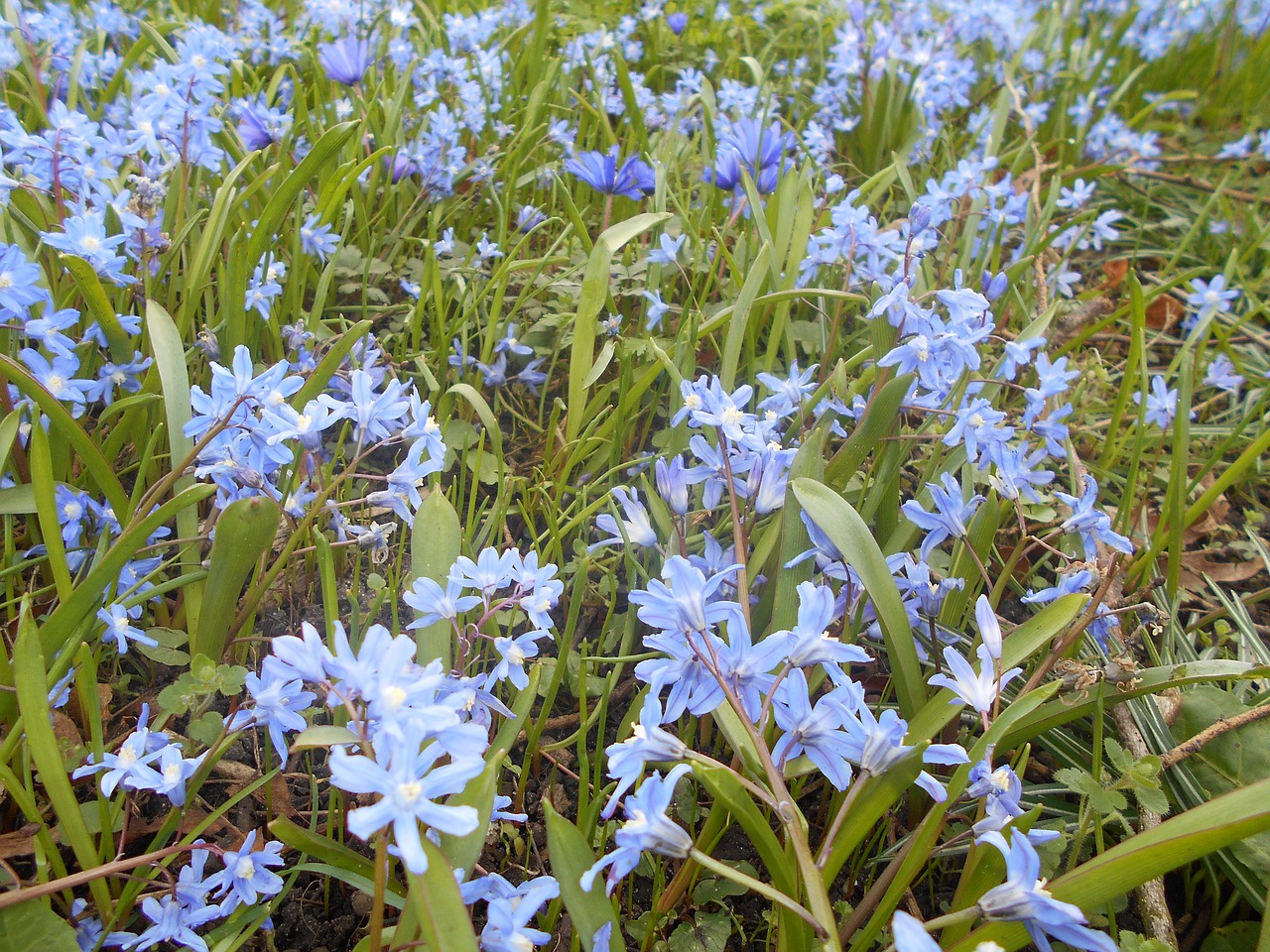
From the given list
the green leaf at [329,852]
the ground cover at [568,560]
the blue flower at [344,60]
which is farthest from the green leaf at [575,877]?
the blue flower at [344,60]

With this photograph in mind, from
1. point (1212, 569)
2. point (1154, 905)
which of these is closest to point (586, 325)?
point (1154, 905)

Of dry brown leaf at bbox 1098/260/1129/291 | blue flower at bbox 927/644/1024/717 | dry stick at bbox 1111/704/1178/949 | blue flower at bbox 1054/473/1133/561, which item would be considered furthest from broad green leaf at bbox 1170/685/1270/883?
dry brown leaf at bbox 1098/260/1129/291

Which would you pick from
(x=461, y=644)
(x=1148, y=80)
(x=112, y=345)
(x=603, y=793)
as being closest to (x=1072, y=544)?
(x=603, y=793)

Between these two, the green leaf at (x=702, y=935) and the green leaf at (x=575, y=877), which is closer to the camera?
the green leaf at (x=575, y=877)

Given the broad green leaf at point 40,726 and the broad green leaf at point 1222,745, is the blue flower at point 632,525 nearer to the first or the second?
the broad green leaf at point 40,726

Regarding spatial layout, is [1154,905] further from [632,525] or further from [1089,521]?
[632,525]

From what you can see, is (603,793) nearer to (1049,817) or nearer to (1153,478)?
(1049,817)
